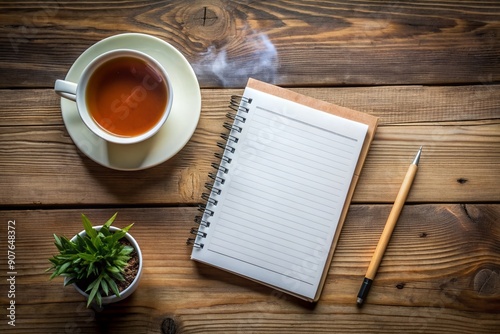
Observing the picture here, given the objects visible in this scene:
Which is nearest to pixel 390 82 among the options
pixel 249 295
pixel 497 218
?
pixel 497 218

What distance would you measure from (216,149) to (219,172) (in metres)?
0.04

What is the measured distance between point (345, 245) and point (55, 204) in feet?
1.67

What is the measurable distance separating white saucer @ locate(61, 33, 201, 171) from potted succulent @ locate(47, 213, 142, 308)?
0.39 feet

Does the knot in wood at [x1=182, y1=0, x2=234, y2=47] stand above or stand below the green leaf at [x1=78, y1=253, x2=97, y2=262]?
above

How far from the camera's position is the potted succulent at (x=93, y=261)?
82 cm

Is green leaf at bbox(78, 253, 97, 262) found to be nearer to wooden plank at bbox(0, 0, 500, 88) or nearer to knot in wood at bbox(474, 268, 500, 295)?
wooden plank at bbox(0, 0, 500, 88)

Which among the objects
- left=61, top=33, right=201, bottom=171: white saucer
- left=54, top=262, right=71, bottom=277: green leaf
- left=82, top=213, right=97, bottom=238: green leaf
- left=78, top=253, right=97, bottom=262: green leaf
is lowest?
left=54, top=262, right=71, bottom=277: green leaf

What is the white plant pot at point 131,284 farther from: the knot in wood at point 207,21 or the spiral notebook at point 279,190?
the knot in wood at point 207,21

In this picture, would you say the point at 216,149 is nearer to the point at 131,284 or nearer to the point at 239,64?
the point at 239,64

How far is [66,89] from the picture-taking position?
851 millimetres

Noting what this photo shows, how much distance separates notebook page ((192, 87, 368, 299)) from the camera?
36.5 inches

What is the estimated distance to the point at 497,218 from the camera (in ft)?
3.15

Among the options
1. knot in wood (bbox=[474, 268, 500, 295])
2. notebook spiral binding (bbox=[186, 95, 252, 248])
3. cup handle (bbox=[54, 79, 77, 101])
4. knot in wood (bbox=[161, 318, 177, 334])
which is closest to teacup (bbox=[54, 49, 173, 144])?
Result: cup handle (bbox=[54, 79, 77, 101])

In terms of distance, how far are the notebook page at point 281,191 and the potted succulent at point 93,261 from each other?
0.15 meters
